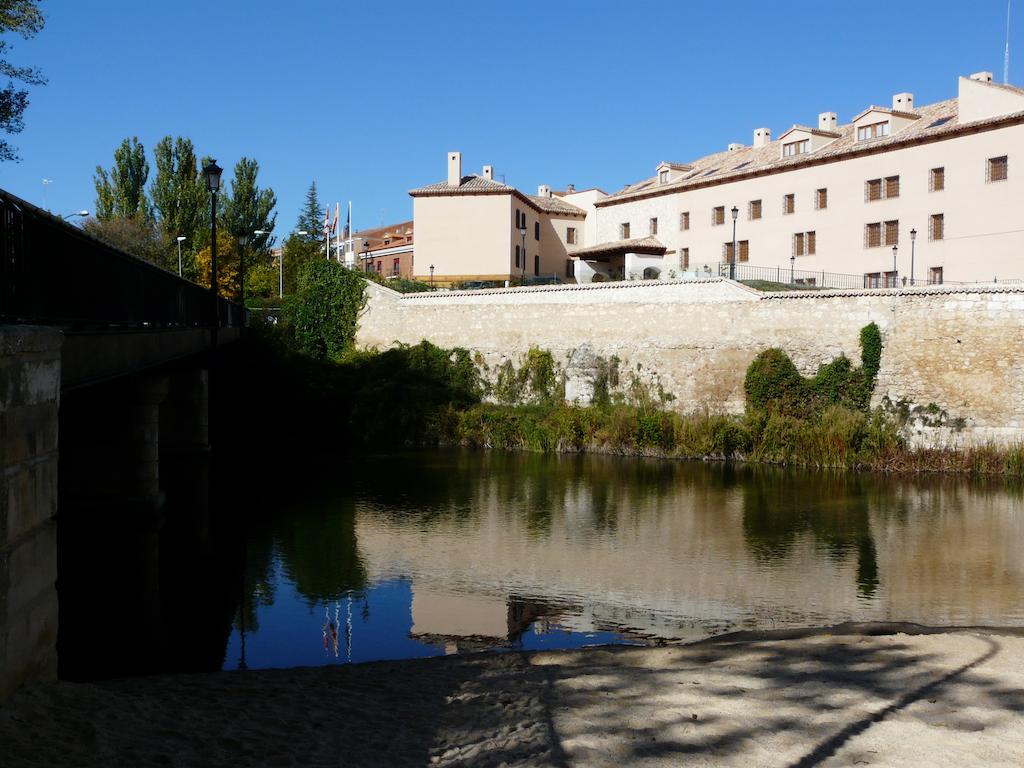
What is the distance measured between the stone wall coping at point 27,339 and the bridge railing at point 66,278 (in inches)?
14.5

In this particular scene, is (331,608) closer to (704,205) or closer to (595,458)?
(595,458)

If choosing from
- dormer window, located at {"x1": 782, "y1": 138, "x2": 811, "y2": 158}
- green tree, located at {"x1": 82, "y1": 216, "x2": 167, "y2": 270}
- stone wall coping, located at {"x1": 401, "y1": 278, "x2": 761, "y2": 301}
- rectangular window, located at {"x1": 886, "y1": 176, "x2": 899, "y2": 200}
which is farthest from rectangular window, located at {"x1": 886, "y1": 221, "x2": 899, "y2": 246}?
green tree, located at {"x1": 82, "y1": 216, "x2": 167, "y2": 270}

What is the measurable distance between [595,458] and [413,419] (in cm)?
757

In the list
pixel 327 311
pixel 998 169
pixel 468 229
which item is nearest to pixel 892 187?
pixel 998 169

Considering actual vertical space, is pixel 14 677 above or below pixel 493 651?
above

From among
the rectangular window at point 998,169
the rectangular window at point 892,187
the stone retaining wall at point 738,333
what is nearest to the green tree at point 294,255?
the stone retaining wall at point 738,333

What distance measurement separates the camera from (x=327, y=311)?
134 feet

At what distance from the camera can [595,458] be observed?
1201 inches

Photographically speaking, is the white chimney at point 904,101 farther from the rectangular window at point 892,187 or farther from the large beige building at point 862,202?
the rectangular window at point 892,187

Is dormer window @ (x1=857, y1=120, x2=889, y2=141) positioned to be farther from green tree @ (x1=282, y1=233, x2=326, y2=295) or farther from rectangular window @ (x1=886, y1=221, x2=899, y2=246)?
green tree @ (x1=282, y1=233, x2=326, y2=295)

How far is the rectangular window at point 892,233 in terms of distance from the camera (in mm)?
36406

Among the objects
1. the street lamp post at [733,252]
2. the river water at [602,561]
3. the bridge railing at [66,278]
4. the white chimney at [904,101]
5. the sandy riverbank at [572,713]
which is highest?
the white chimney at [904,101]

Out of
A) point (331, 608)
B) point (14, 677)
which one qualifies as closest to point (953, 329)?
point (331, 608)

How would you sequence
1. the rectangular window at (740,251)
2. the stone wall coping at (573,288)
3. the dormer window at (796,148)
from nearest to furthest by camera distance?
the stone wall coping at (573,288) → the dormer window at (796,148) → the rectangular window at (740,251)
